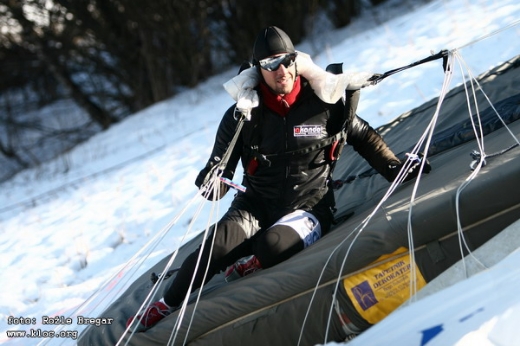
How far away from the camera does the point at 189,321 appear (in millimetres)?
2553

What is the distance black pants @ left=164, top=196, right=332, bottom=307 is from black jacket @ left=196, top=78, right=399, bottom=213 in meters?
0.12

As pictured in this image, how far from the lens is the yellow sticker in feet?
7.40

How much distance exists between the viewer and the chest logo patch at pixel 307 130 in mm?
2760

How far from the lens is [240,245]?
271cm

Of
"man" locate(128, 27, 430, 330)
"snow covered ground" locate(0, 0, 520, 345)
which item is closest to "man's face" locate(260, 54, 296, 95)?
"man" locate(128, 27, 430, 330)

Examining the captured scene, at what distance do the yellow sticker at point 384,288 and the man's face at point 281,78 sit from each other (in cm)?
90

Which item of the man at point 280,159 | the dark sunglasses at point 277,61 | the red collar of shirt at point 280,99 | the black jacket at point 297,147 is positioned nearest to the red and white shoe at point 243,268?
the man at point 280,159

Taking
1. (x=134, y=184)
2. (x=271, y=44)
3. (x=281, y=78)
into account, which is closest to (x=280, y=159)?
(x=281, y=78)

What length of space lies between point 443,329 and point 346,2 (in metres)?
10.2

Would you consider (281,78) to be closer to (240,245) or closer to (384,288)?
(240,245)

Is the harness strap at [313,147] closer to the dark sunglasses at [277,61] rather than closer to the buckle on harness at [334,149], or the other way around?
the buckle on harness at [334,149]

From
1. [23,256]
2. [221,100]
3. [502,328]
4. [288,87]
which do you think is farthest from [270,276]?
[221,100]

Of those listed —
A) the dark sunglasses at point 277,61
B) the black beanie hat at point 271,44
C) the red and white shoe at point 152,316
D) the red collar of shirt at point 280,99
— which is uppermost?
the black beanie hat at point 271,44

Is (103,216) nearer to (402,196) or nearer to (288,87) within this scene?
(288,87)
